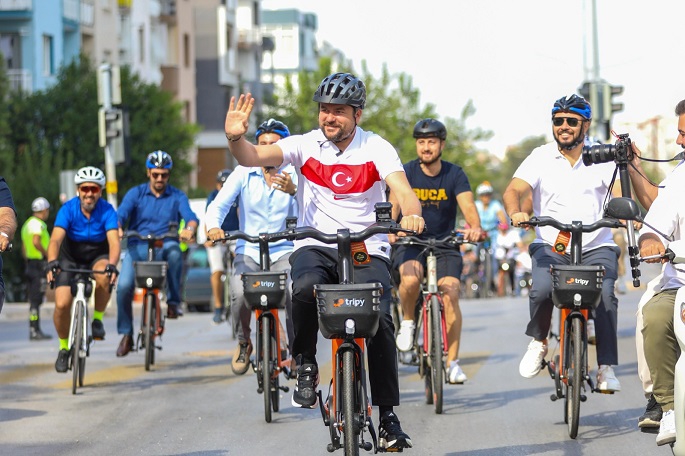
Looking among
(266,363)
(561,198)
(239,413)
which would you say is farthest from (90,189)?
(561,198)

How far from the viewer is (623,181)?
866 centimetres

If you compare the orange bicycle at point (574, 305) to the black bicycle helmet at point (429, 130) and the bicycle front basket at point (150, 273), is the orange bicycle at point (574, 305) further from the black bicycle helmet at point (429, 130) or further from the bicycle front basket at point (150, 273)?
the bicycle front basket at point (150, 273)

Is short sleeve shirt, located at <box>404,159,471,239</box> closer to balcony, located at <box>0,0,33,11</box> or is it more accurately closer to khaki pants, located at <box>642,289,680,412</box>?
khaki pants, located at <box>642,289,680,412</box>

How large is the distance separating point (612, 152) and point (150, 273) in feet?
20.6

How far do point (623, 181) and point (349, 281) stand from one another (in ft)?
7.04

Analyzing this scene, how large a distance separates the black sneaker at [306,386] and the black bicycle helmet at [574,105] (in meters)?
3.17

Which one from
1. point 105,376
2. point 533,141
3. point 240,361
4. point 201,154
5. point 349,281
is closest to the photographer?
point 349,281

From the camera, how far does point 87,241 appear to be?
13.0m

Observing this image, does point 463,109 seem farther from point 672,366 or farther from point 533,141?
point 672,366

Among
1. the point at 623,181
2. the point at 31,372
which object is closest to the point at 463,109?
the point at 31,372

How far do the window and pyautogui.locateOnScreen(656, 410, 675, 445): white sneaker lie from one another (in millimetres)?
46706

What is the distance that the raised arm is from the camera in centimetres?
731

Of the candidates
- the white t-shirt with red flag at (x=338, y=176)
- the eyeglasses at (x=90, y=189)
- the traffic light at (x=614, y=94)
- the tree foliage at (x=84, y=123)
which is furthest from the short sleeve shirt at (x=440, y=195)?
the tree foliage at (x=84, y=123)

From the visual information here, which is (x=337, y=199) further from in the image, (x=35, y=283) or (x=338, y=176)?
(x=35, y=283)
